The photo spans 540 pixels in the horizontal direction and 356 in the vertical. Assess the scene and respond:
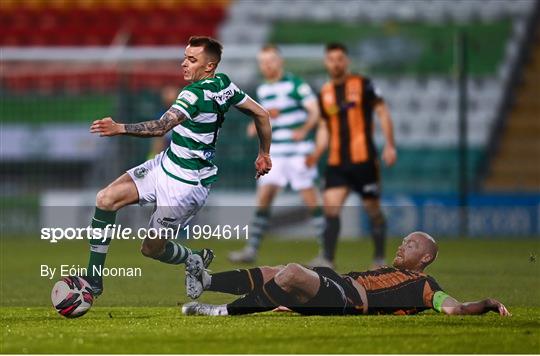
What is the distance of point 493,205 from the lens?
19484 millimetres

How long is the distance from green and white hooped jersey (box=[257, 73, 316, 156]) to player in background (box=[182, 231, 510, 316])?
6589mm

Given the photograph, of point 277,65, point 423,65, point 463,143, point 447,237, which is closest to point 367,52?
point 423,65

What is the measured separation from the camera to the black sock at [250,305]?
26.7 ft

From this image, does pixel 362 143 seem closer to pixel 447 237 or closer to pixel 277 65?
pixel 277 65

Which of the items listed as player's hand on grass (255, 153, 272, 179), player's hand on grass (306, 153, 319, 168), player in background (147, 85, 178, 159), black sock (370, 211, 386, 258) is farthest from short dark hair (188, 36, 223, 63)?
player in background (147, 85, 178, 159)

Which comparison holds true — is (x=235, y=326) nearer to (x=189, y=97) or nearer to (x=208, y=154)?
(x=208, y=154)

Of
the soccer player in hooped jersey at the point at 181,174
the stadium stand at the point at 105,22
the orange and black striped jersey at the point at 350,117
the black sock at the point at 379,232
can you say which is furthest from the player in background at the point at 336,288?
the stadium stand at the point at 105,22

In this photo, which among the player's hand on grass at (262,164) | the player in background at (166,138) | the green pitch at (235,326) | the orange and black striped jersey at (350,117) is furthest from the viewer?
the player in background at (166,138)

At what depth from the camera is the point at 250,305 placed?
819 centimetres

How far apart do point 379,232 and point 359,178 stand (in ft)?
1.80

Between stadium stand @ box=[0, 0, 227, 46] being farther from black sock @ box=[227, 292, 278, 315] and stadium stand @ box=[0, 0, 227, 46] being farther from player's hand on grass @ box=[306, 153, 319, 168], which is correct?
black sock @ box=[227, 292, 278, 315]

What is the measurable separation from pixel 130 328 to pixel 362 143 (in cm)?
600

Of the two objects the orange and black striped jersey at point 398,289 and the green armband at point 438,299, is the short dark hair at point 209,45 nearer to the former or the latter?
the orange and black striped jersey at point 398,289

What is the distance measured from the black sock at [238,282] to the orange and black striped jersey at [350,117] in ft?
16.5
